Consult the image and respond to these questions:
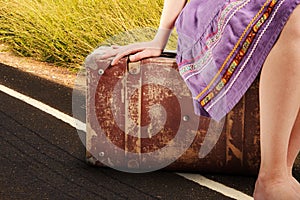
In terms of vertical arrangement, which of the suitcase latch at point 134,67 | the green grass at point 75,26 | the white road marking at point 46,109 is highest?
the suitcase latch at point 134,67

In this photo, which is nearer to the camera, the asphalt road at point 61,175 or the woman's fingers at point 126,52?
the asphalt road at point 61,175

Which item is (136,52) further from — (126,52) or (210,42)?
(210,42)

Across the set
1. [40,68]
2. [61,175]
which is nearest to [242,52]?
[61,175]

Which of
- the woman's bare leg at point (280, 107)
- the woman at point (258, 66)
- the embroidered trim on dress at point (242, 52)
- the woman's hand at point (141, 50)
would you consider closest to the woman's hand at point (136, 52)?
the woman's hand at point (141, 50)

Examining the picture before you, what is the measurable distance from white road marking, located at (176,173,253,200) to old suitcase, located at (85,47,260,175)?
48mm

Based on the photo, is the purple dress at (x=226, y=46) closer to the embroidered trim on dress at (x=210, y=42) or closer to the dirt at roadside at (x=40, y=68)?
the embroidered trim on dress at (x=210, y=42)

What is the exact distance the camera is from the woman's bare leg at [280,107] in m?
3.13

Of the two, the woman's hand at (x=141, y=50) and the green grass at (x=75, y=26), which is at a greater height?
the woman's hand at (x=141, y=50)

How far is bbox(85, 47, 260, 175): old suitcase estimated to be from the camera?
3.82 metres

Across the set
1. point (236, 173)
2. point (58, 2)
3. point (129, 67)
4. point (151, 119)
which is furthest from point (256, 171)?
point (58, 2)

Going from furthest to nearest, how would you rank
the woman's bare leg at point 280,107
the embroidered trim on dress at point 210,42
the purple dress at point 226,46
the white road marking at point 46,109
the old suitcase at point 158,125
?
the white road marking at point 46,109 → the old suitcase at point 158,125 → the embroidered trim on dress at point 210,42 → the purple dress at point 226,46 → the woman's bare leg at point 280,107

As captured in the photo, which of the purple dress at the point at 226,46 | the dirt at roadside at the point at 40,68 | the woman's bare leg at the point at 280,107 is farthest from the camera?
the dirt at roadside at the point at 40,68

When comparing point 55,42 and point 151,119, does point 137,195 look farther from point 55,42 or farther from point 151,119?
point 55,42

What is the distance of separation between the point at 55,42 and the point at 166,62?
342cm
